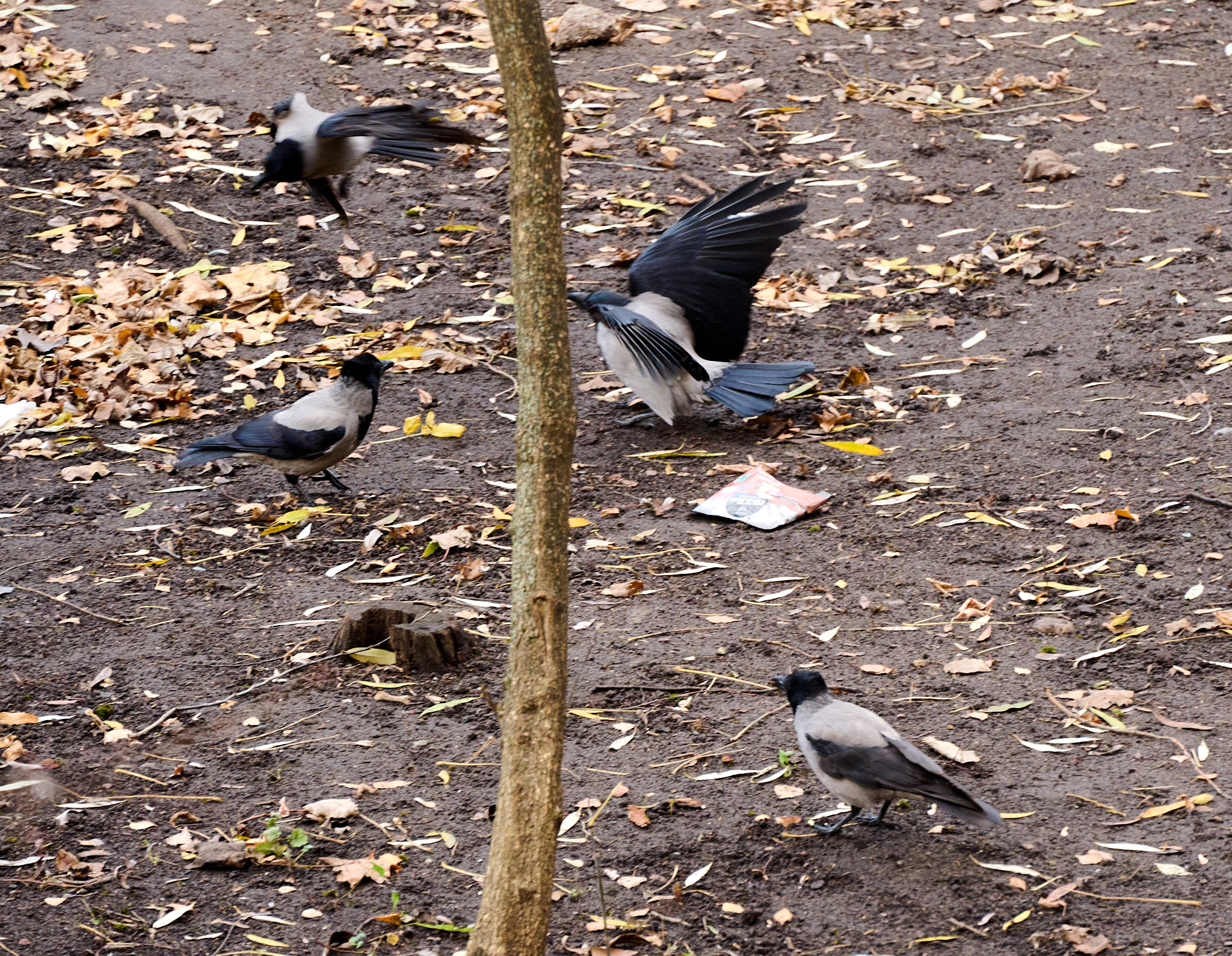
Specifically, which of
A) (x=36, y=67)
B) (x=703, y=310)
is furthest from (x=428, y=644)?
(x=36, y=67)

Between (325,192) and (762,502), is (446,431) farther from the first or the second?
(762,502)

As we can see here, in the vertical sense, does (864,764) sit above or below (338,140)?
below

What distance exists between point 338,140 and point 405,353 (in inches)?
77.2

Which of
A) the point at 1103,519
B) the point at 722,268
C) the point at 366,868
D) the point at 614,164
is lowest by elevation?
the point at 366,868

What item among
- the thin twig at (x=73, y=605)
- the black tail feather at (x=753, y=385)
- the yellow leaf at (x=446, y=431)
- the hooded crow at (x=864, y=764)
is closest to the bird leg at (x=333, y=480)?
the yellow leaf at (x=446, y=431)

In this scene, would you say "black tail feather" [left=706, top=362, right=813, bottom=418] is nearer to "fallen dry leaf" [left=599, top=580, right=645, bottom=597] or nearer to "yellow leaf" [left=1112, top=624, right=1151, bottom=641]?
"fallen dry leaf" [left=599, top=580, right=645, bottom=597]

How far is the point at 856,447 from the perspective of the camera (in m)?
6.44

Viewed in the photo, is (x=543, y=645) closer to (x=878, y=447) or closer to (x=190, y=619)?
(x=190, y=619)

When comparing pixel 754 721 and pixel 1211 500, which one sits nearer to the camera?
pixel 754 721

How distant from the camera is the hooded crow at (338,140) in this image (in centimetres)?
554

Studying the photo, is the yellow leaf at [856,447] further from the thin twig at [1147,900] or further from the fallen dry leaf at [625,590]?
the thin twig at [1147,900]

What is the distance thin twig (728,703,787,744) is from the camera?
442cm

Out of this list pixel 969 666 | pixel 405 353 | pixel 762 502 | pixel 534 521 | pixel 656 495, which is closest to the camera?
pixel 534 521

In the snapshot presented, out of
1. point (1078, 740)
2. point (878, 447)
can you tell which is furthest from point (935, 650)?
point (878, 447)
